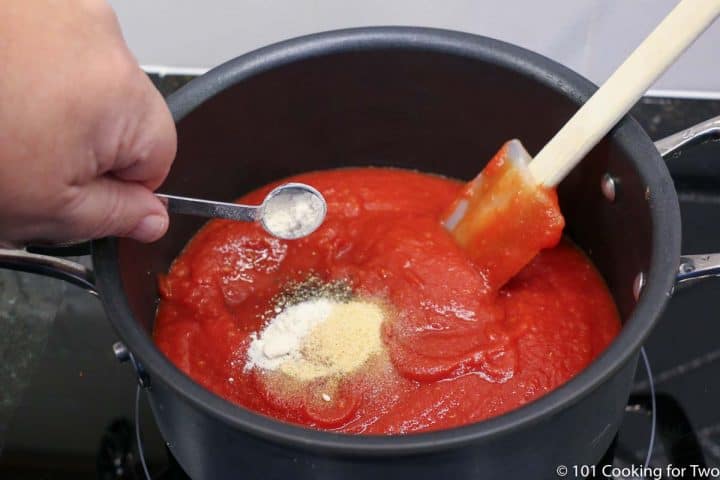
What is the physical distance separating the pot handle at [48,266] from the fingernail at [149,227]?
3.6 inches

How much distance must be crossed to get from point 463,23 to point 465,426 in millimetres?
973

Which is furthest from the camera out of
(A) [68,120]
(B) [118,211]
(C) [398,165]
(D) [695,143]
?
(C) [398,165]

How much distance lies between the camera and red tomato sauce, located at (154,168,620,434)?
1.11 m

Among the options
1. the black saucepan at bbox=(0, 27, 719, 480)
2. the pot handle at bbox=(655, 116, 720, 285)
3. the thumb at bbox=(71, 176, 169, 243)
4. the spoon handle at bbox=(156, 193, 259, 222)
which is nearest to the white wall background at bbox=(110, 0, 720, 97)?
the black saucepan at bbox=(0, 27, 719, 480)

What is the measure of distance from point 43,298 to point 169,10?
0.62 m

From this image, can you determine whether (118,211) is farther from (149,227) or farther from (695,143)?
(695,143)

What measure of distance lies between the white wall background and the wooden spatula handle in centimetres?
48

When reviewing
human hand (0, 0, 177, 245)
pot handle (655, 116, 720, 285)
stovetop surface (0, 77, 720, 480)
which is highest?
pot handle (655, 116, 720, 285)

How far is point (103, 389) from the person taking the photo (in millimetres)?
1268

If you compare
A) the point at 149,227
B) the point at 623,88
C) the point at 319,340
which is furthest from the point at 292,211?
the point at 623,88

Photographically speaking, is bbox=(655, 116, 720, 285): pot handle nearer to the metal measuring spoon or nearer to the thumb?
the metal measuring spoon

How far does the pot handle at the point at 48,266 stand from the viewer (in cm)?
101

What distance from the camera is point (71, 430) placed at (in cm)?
122

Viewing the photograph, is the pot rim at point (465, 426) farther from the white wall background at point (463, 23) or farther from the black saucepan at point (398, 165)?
the white wall background at point (463, 23)
